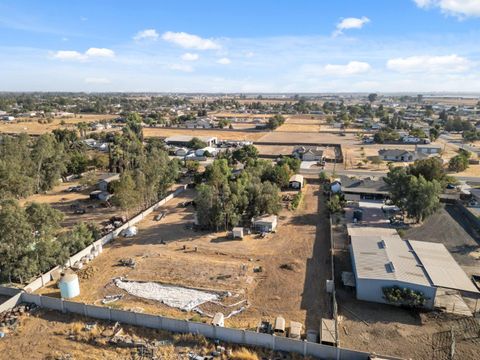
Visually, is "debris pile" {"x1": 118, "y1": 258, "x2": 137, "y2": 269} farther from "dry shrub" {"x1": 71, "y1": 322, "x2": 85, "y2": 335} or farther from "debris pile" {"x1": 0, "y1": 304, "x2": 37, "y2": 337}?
"dry shrub" {"x1": 71, "y1": 322, "x2": 85, "y2": 335}

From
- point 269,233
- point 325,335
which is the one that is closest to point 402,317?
point 325,335

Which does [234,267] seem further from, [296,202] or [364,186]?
[364,186]

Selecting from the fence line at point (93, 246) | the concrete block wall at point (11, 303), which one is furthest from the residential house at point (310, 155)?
the concrete block wall at point (11, 303)

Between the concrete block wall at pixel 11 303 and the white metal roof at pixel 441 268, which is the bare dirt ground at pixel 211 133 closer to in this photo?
the white metal roof at pixel 441 268

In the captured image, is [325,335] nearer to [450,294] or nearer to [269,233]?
[450,294]

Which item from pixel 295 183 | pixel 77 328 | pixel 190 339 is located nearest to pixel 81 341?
pixel 77 328

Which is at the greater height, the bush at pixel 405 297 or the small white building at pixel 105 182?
the small white building at pixel 105 182
